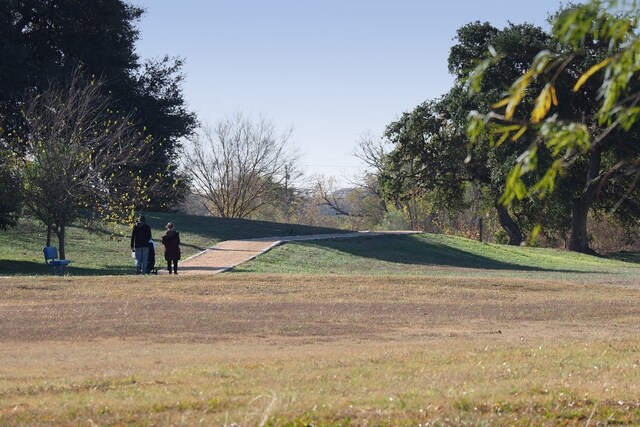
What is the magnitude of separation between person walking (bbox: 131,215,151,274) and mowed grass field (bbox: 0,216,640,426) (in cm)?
236

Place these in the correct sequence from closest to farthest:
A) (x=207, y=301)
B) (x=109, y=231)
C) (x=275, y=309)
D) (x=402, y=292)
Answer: (x=275, y=309)
(x=207, y=301)
(x=402, y=292)
(x=109, y=231)

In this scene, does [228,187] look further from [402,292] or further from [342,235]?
[402,292]

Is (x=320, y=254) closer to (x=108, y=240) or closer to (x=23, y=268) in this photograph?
(x=108, y=240)

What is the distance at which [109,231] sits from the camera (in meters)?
43.2

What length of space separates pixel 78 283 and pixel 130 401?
696 inches

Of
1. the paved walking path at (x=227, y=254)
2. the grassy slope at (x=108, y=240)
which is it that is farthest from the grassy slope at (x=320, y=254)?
the paved walking path at (x=227, y=254)

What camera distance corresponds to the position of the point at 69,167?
3394cm

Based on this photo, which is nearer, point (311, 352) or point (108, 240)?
point (311, 352)

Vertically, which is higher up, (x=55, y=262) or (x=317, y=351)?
(x=55, y=262)

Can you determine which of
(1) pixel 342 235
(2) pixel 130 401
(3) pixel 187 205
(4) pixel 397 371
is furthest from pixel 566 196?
(3) pixel 187 205

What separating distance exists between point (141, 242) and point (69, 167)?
16.7 ft

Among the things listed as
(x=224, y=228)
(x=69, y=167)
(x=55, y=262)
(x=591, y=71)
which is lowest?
(x=55, y=262)

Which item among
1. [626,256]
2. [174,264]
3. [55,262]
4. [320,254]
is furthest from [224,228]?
[626,256]

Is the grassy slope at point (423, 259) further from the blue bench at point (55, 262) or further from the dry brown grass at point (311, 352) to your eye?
the dry brown grass at point (311, 352)
